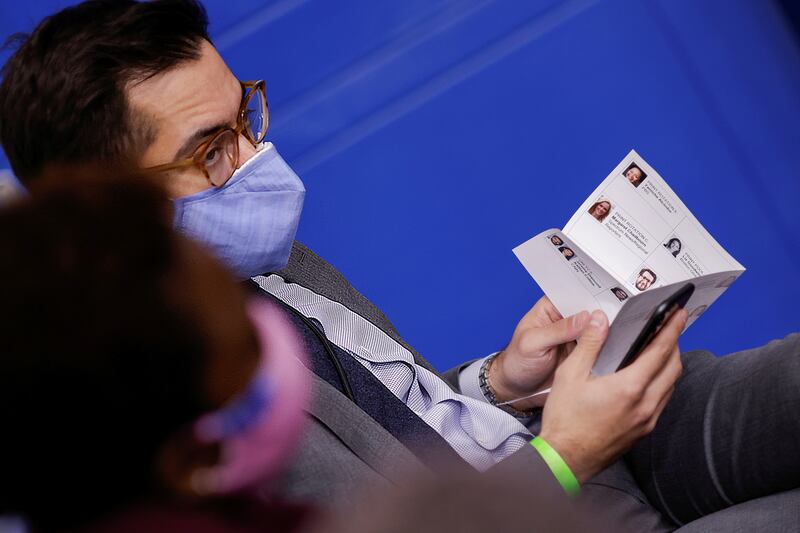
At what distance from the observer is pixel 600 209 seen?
1093 millimetres

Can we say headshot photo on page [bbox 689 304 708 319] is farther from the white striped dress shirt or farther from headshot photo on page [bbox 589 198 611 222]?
the white striped dress shirt

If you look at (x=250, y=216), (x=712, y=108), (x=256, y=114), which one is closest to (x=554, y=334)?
(x=250, y=216)

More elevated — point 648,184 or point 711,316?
point 648,184

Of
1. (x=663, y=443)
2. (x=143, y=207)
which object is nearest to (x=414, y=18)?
(x=663, y=443)

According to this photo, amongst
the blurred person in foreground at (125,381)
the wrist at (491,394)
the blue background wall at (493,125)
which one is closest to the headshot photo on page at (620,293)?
the wrist at (491,394)

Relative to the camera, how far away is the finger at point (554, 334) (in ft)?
3.59

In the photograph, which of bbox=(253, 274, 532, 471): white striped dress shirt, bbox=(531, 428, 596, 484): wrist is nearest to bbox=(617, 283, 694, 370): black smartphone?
bbox=(531, 428, 596, 484): wrist

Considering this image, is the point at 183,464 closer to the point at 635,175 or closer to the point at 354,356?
the point at 354,356

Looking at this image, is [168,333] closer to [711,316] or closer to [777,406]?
[777,406]

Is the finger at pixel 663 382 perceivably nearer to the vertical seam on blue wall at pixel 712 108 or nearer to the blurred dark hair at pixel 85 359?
the blurred dark hair at pixel 85 359

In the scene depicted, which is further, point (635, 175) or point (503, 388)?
point (503, 388)

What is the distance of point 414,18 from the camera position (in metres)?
1.85

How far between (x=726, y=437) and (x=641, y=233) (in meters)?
0.27

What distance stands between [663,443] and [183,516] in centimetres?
80
